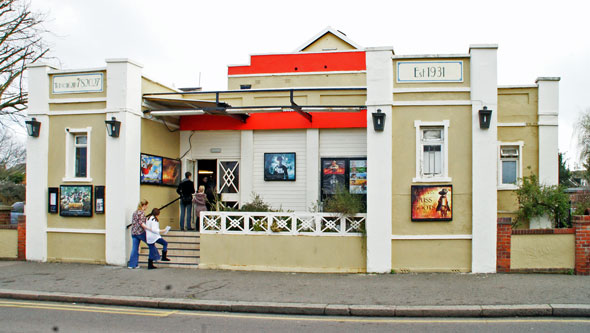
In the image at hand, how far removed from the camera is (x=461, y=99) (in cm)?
1216

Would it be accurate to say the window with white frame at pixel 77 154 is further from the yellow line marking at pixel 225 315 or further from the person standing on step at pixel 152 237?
the yellow line marking at pixel 225 315

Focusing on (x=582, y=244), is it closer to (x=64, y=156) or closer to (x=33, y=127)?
(x=64, y=156)

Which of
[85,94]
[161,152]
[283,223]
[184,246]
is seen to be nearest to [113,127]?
[85,94]

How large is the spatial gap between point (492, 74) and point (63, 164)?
11277 millimetres

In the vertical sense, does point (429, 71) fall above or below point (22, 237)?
above

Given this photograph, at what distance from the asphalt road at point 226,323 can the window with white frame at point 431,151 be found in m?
4.47

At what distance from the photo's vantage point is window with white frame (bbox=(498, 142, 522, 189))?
49.0 feet

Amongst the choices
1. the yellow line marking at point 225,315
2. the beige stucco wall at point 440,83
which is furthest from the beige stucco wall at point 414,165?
the yellow line marking at point 225,315

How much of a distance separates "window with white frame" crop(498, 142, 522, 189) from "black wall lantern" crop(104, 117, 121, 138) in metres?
10.7

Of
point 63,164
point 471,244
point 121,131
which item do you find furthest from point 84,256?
point 471,244

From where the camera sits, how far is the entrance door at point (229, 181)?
1603 centimetres

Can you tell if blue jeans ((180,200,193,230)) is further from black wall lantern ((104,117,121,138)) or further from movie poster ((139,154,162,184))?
black wall lantern ((104,117,121,138))

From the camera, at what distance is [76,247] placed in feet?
45.0

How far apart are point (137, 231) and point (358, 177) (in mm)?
6363
